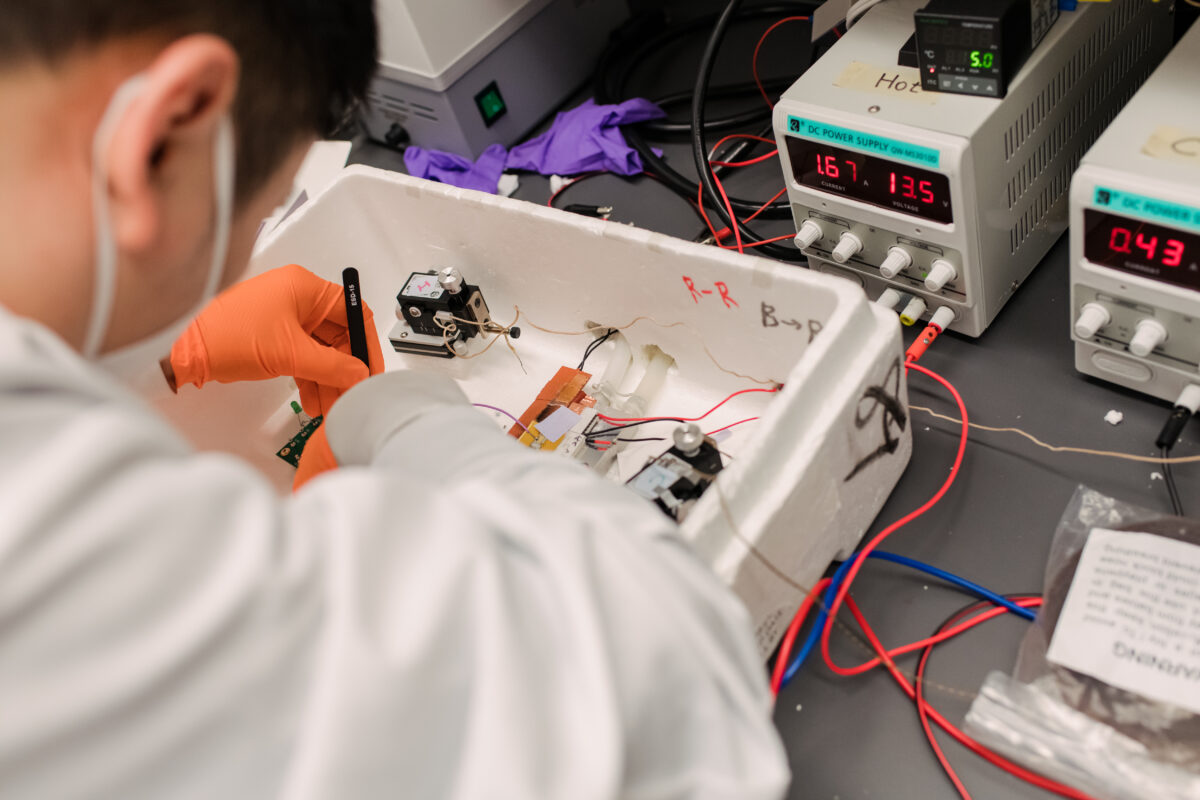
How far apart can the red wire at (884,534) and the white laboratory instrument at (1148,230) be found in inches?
5.5

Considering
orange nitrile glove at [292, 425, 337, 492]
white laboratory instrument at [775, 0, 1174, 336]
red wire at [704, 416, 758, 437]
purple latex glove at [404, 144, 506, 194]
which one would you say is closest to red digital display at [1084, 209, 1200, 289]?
white laboratory instrument at [775, 0, 1174, 336]

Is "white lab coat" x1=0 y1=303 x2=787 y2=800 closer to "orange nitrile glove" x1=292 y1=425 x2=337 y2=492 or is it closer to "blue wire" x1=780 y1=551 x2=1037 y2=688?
"blue wire" x1=780 y1=551 x2=1037 y2=688

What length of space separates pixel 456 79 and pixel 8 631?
122 cm

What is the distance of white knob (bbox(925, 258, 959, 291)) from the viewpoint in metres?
0.83

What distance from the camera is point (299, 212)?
3.46 feet

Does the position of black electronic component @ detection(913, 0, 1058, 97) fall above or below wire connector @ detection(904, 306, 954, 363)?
above

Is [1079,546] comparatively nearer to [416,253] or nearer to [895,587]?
[895,587]

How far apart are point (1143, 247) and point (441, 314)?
29.1 inches

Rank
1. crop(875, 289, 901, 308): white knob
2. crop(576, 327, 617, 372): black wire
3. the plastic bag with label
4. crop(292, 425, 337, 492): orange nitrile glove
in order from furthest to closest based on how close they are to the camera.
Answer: crop(576, 327, 617, 372): black wire → crop(875, 289, 901, 308): white knob → crop(292, 425, 337, 492): orange nitrile glove → the plastic bag with label

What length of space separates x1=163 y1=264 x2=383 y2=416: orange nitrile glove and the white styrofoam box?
0.26 feet

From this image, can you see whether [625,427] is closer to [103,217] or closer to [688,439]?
[688,439]

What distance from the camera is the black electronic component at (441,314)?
102cm

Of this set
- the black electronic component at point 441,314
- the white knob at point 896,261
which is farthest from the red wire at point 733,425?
the black electronic component at point 441,314

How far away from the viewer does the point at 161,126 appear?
1.15 ft
